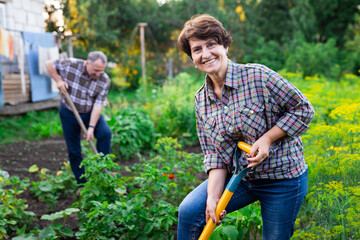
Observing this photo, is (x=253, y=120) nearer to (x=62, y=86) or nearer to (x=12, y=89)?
(x=62, y=86)

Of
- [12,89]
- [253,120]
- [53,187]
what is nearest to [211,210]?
[253,120]

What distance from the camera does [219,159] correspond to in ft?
6.62

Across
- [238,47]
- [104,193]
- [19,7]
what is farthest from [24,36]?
[238,47]

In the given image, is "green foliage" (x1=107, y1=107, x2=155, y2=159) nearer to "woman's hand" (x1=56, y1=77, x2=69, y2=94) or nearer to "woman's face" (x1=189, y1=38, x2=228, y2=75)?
"woman's hand" (x1=56, y1=77, x2=69, y2=94)

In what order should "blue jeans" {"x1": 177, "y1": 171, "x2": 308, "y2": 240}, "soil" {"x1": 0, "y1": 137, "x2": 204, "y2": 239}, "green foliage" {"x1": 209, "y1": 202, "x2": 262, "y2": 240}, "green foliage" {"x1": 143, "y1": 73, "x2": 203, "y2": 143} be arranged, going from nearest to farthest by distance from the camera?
1. "blue jeans" {"x1": 177, "y1": 171, "x2": 308, "y2": 240}
2. "green foliage" {"x1": 209, "y1": 202, "x2": 262, "y2": 240}
3. "soil" {"x1": 0, "y1": 137, "x2": 204, "y2": 239}
4. "green foliage" {"x1": 143, "y1": 73, "x2": 203, "y2": 143}

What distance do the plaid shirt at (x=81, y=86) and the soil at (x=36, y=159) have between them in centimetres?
103

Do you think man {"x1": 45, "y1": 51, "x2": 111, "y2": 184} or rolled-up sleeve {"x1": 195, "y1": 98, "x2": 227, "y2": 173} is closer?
rolled-up sleeve {"x1": 195, "y1": 98, "x2": 227, "y2": 173}

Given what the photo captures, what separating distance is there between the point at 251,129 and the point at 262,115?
0.09 metres

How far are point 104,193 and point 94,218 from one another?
0.94 ft

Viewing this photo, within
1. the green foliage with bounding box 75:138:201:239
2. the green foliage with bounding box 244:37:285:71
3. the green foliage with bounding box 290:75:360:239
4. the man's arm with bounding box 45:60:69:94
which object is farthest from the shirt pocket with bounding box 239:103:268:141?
the green foliage with bounding box 244:37:285:71

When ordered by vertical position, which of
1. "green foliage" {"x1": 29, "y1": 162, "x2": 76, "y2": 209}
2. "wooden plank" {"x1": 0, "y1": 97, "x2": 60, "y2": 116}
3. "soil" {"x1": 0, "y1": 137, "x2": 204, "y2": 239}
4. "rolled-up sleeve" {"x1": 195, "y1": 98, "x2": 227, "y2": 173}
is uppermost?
"rolled-up sleeve" {"x1": 195, "y1": 98, "x2": 227, "y2": 173}

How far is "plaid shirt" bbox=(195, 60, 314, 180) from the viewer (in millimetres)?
1768

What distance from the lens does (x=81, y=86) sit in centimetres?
407

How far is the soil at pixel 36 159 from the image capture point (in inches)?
151
